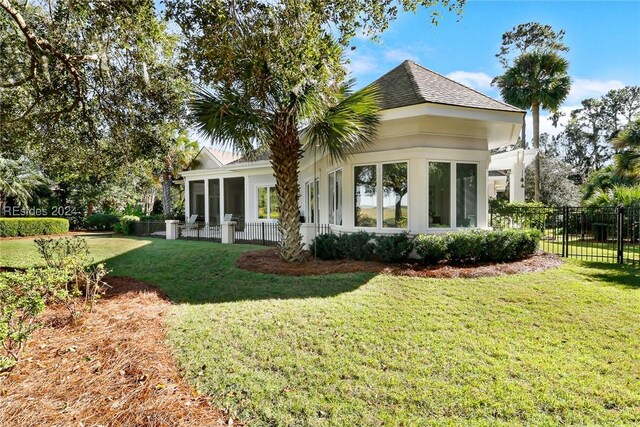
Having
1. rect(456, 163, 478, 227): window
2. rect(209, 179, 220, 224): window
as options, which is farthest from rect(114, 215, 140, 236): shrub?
rect(456, 163, 478, 227): window

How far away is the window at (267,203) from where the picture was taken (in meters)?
19.9

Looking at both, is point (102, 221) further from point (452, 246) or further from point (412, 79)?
point (452, 246)

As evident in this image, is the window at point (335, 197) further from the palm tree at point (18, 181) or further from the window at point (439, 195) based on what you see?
the palm tree at point (18, 181)

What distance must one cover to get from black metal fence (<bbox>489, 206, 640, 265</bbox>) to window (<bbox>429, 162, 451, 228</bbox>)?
314 centimetres

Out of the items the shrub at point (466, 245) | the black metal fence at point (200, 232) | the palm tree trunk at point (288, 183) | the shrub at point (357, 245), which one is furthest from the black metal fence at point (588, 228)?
the black metal fence at point (200, 232)

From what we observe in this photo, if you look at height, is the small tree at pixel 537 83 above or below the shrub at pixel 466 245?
above

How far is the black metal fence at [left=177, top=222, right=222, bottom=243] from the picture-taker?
17737mm

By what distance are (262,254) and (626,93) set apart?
51.1 m

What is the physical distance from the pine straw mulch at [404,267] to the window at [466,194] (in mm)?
1886

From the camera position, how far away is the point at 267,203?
20141mm

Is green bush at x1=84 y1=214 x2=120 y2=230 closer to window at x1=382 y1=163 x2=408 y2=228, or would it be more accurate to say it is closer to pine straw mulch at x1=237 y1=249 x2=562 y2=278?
pine straw mulch at x1=237 y1=249 x2=562 y2=278

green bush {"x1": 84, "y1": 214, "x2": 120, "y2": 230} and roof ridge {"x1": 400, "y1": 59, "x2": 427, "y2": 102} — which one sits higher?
roof ridge {"x1": 400, "y1": 59, "x2": 427, "y2": 102}

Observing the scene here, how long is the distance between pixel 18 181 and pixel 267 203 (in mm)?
18758

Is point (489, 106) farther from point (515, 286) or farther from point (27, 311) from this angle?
point (27, 311)
